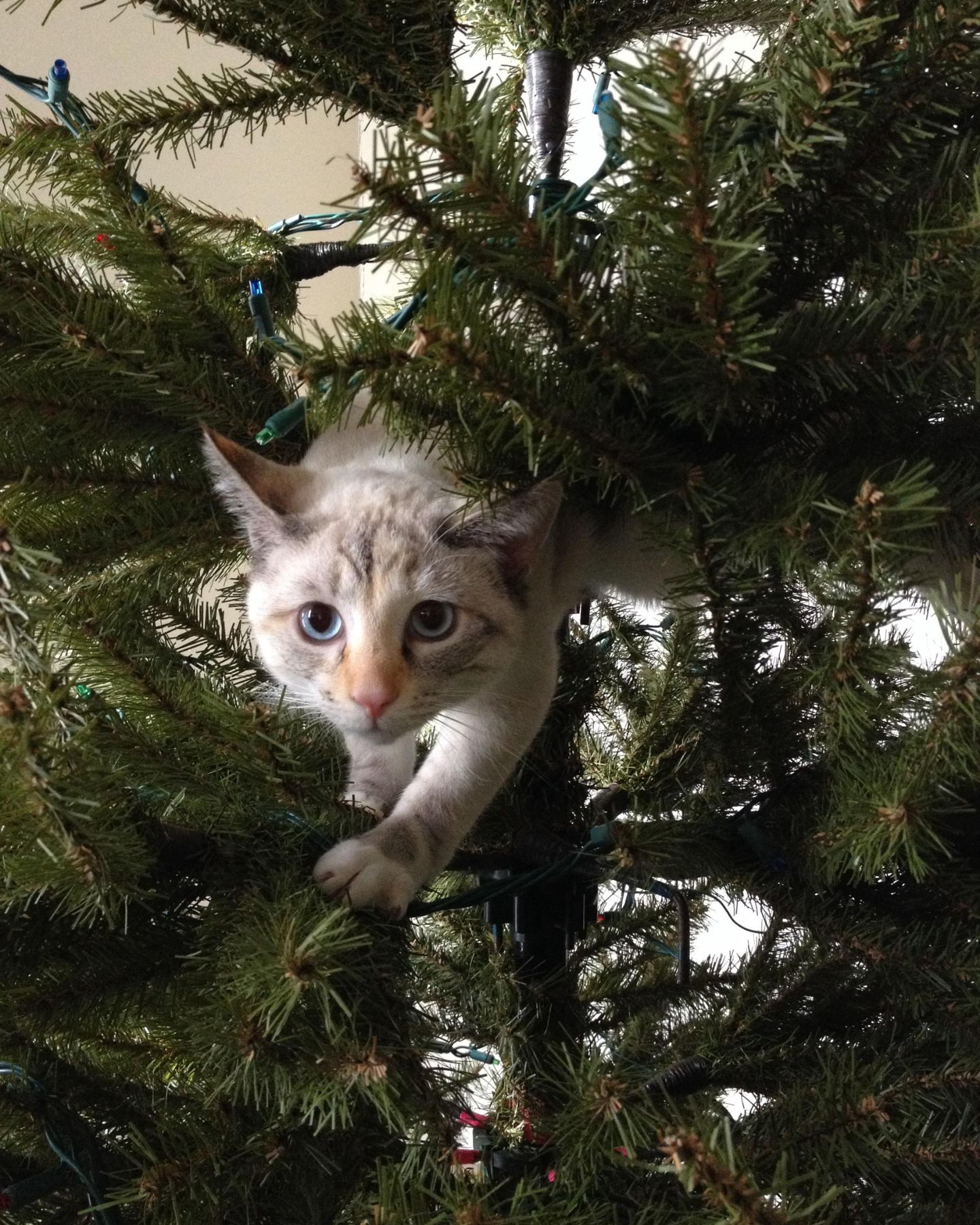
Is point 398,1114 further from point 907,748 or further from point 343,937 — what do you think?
point 907,748

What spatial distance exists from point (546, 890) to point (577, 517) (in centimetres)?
29

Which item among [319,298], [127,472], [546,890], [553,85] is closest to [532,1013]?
[546,890]

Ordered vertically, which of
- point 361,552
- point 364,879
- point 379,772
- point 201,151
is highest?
point 201,151

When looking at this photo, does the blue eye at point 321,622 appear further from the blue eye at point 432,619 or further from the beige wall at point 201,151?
the beige wall at point 201,151

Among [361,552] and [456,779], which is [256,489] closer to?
[361,552]

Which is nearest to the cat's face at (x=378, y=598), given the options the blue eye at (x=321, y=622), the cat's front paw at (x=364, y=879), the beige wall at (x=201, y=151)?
the blue eye at (x=321, y=622)

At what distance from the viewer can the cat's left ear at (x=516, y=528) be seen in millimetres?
646

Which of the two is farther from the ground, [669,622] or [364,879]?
[669,622]

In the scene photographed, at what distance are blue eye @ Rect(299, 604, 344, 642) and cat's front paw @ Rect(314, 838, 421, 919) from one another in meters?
0.20

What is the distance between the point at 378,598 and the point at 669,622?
0.24 m

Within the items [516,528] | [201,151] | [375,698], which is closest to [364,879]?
[375,698]

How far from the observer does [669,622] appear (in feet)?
2.65

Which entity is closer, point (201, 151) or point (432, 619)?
point (432, 619)

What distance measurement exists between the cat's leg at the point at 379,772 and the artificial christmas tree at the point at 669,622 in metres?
0.06
